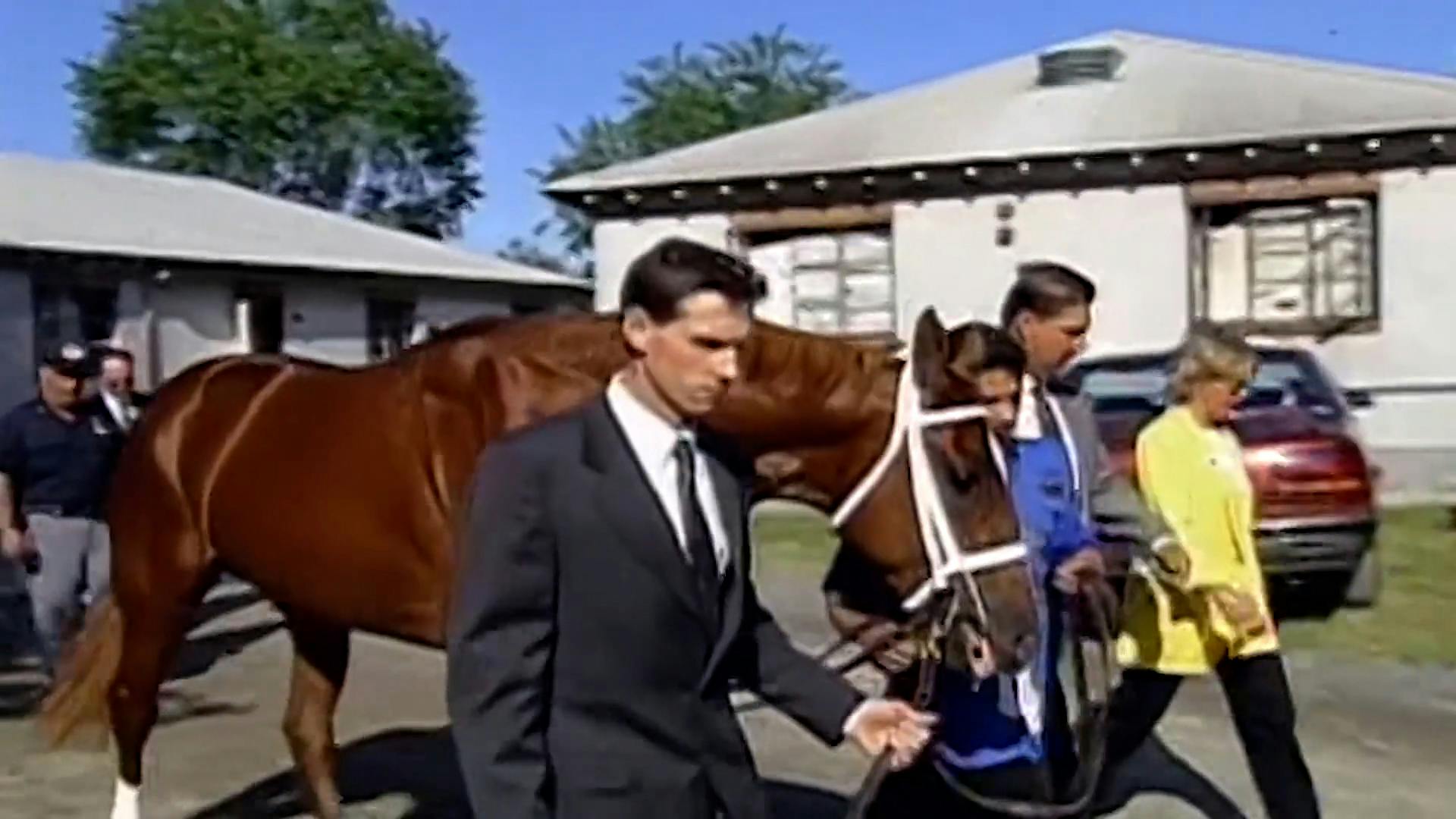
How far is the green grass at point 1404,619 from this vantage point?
12430 millimetres

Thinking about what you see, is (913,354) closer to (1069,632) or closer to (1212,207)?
(1069,632)

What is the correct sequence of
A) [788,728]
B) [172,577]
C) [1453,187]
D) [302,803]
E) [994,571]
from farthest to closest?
[1453,187] → [788,728] → [302,803] → [172,577] → [994,571]

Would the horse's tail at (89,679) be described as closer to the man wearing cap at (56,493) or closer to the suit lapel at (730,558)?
the man wearing cap at (56,493)

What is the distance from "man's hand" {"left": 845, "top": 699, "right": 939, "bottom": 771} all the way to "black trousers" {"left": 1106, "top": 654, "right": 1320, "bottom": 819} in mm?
3003

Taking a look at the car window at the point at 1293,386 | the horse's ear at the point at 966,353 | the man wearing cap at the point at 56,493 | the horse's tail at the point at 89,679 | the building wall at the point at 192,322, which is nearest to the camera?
the horse's ear at the point at 966,353

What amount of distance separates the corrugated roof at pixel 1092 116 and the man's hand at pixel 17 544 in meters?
14.0

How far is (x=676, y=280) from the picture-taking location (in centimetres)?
338

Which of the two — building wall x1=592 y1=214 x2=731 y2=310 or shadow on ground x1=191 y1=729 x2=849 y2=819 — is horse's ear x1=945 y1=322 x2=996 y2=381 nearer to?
shadow on ground x1=191 y1=729 x2=849 y2=819

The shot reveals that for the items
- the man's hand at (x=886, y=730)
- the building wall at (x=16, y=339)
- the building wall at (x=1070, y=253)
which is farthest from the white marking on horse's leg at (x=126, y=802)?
the building wall at (x=16, y=339)

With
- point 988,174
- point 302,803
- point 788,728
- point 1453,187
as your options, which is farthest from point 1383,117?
point 302,803

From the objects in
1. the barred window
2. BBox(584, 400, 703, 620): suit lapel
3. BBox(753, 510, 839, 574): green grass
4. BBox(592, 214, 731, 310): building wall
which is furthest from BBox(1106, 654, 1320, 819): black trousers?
BBox(592, 214, 731, 310): building wall

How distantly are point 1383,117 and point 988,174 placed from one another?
12.8 feet

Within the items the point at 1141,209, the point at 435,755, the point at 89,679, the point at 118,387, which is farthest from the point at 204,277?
the point at 89,679

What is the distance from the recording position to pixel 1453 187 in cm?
2098
